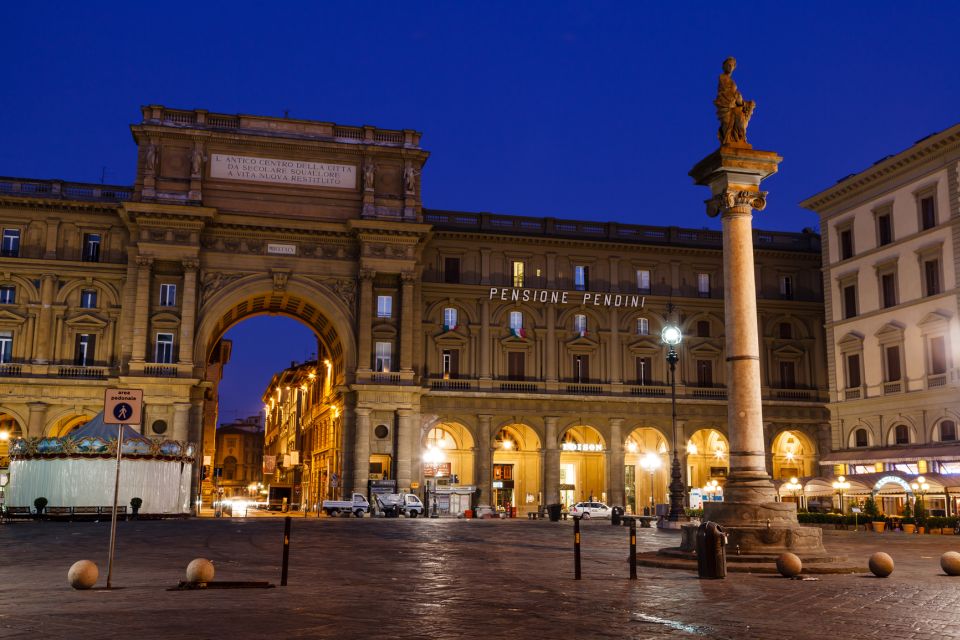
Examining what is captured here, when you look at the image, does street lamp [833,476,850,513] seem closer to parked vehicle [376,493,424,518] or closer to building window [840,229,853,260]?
building window [840,229,853,260]

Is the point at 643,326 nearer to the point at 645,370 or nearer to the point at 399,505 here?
the point at 645,370

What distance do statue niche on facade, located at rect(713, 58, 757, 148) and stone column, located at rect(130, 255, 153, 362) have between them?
41630 mm

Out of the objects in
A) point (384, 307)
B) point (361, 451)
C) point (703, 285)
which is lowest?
point (361, 451)

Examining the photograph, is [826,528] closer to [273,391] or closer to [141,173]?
[141,173]

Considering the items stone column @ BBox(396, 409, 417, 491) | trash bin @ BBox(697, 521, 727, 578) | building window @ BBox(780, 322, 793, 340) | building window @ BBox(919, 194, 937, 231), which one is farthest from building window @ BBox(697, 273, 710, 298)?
trash bin @ BBox(697, 521, 727, 578)

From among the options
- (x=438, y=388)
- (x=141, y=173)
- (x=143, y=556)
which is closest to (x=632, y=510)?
(x=438, y=388)

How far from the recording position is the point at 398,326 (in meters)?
59.2

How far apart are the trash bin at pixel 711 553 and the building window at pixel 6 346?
49915 millimetres

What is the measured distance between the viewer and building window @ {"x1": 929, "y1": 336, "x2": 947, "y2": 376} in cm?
4628

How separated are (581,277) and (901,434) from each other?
23.2 metres

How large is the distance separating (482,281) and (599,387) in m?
10.2

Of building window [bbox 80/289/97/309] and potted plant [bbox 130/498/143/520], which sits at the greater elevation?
building window [bbox 80/289/97/309]

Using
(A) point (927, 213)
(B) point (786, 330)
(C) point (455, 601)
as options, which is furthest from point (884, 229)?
(C) point (455, 601)

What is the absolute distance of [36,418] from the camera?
5544 cm
